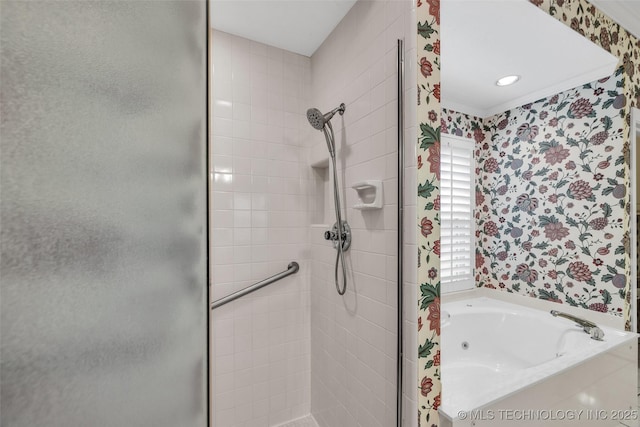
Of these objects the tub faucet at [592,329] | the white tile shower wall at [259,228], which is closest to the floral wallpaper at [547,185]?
the tub faucet at [592,329]

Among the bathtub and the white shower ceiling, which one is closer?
the bathtub

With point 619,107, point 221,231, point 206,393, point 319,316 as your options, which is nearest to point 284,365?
point 319,316

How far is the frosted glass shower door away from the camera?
14 cm

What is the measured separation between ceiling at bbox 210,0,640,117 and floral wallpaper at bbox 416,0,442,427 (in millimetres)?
453

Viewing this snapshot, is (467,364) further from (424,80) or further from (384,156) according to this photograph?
(424,80)

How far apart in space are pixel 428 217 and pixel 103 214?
808 millimetres

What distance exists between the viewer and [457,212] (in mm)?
2025

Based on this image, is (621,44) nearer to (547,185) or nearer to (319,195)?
(547,185)

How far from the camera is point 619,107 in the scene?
142 cm

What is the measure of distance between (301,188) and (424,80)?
88 centimetres

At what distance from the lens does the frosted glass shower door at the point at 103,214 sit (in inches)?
5.6

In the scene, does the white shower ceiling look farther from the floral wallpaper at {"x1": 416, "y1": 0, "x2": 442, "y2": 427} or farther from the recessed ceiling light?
the floral wallpaper at {"x1": 416, "y1": 0, "x2": 442, "y2": 427}

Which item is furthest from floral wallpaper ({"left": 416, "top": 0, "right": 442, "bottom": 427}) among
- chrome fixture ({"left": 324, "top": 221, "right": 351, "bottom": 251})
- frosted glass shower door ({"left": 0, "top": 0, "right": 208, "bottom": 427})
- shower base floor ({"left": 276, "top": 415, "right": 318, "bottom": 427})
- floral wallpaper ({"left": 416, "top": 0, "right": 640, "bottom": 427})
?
shower base floor ({"left": 276, "top": 415, "right": 318, "bottom": 427})

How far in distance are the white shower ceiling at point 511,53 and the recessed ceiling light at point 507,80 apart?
4 cm
